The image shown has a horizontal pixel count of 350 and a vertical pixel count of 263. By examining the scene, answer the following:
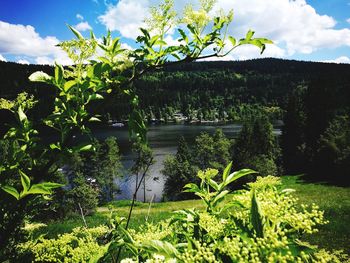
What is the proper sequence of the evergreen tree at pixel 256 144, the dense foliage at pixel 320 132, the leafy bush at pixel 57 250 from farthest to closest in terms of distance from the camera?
the evergreen tree at pixel 256 144, the dense foliage at pixel 320 132, the leafy bush at pixel 57 250

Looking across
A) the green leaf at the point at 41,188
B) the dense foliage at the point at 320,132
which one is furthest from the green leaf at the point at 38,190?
the dense foliage at the point at 320,132

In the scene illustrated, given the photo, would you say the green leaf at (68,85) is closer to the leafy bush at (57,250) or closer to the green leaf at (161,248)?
the green leaf at (161,248)

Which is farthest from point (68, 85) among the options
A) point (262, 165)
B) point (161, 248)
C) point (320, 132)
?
point (320, 132)

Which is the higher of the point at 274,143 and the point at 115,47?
the point at 115,47

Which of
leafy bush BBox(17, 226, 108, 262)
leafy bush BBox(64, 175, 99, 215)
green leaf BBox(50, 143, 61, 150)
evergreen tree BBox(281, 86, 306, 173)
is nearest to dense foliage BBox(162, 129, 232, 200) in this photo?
evergreen tree BBox(281, 86, 306, 173)

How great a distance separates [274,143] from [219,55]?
235ft

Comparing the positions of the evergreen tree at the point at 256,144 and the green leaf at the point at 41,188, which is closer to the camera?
the green leaf at the point at 41,188

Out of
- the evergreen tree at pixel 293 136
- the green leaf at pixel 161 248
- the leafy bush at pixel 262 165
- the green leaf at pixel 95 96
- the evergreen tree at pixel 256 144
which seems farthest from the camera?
the evergreen tree at pixel 293 136

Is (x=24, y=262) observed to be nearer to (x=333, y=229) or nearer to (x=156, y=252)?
(x=156, y=252)

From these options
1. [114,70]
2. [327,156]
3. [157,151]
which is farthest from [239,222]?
[157,151]

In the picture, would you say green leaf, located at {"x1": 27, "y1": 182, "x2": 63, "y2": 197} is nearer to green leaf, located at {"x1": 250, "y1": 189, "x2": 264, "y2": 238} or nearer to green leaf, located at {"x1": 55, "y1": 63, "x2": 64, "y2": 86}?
green leaf, located at {"x1": 55, "y1": 63, "x2": 64, "y2": 86}

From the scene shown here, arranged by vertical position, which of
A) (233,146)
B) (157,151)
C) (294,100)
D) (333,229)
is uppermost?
(294,100)

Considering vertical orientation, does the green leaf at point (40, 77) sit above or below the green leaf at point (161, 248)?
above

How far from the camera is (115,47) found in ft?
6.77
